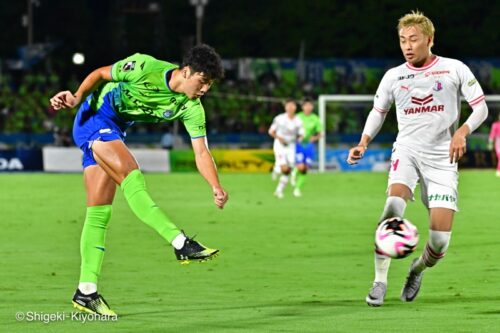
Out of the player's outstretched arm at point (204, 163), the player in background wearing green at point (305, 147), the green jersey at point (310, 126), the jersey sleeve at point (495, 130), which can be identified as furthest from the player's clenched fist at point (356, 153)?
the jersey sleeve at point (495, 130)

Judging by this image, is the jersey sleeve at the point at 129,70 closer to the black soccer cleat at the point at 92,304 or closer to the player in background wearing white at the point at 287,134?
the black soccer cleat at the point at 92,304

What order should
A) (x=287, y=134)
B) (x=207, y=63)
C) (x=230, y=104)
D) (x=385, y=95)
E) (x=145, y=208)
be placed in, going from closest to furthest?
(x=145, y=208), (x=207, y=63), (x=385, y=95), (x=287, y=134), (x=230, y=104)

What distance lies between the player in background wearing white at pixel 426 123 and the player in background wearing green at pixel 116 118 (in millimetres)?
1433

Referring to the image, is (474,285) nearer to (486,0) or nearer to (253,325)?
(253,325)

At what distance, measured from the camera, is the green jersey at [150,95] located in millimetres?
10438

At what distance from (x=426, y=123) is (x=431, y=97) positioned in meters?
0.22

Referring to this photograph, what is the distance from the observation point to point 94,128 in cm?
1057

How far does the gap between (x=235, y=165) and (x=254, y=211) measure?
63.4 feet

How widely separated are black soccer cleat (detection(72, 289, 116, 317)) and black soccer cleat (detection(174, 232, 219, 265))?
1.07 m

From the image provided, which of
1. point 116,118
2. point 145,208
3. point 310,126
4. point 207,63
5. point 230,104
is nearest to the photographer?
point 145,208

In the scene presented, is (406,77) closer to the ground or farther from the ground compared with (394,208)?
farther from the ground

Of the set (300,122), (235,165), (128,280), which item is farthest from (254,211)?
(235,165)

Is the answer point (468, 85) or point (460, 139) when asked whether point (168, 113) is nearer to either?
point (460, 139)

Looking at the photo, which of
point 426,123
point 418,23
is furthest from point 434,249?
point 418,23
